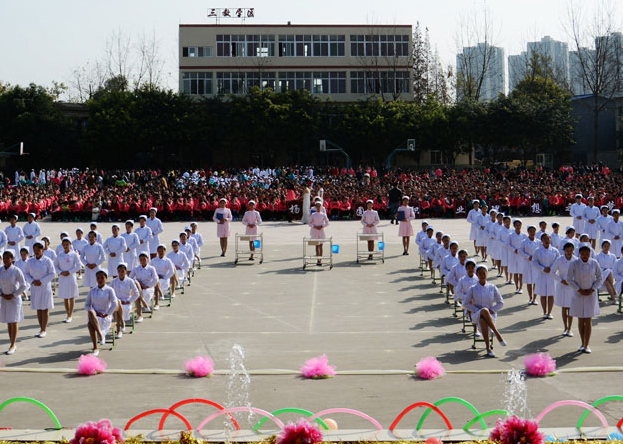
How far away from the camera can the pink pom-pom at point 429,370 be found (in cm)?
1110

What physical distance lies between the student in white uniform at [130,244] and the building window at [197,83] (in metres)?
47.2

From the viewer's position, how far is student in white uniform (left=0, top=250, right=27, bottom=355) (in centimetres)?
1323

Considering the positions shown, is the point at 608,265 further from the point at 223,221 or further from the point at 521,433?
the point at 223,221

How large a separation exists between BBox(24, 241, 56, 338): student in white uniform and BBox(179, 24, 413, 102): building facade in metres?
51.0

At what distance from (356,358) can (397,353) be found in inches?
29.7

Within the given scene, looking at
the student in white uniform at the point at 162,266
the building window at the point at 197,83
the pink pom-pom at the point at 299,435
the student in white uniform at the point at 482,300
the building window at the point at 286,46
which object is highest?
the building window at the point at 286,46

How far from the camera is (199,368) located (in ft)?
37.1

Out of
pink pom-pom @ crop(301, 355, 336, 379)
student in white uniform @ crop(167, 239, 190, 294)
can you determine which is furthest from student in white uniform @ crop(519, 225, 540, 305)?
student in white uniform @ crop(167, 239, 190, 294)

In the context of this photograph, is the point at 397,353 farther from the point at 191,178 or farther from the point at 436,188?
the point at 191,178

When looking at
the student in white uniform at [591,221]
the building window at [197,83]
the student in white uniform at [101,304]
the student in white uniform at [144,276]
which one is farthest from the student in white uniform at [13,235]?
the building window at [197,83]

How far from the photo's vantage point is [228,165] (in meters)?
63.3

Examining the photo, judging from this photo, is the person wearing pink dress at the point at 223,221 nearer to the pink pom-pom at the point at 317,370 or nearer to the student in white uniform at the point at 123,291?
the student in white uniform at the point at 123,291

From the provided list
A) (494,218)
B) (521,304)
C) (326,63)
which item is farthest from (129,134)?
(521,304)

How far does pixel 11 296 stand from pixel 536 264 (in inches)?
389
